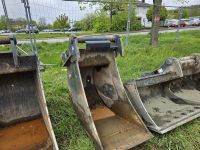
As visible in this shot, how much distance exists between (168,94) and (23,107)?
207 cm

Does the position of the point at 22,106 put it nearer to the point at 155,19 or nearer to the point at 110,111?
the point at 110,111

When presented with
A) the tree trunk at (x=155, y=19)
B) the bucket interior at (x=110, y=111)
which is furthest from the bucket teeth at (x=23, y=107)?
the tree trunk at (x=155, y=19)

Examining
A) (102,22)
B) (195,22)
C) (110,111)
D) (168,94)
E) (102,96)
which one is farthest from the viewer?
(195,22)

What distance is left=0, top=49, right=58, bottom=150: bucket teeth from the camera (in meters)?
2.31

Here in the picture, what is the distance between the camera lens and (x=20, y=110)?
267 centimetres

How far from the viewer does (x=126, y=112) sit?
2736 mm

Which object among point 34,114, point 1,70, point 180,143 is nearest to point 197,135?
point 180,143

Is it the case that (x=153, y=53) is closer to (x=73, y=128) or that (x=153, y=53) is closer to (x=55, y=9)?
(x=55, y=9)

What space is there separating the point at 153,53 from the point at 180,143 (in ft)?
13.7

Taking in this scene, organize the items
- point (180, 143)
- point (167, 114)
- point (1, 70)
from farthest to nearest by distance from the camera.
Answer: point (167, 114)
point (180, 143)
point (1, 70)

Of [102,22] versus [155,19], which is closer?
[155,19]

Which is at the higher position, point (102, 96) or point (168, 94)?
point (102, 96)

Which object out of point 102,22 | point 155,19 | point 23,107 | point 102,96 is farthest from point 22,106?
point 102,22

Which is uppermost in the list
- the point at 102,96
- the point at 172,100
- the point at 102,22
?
the point at 102,22
